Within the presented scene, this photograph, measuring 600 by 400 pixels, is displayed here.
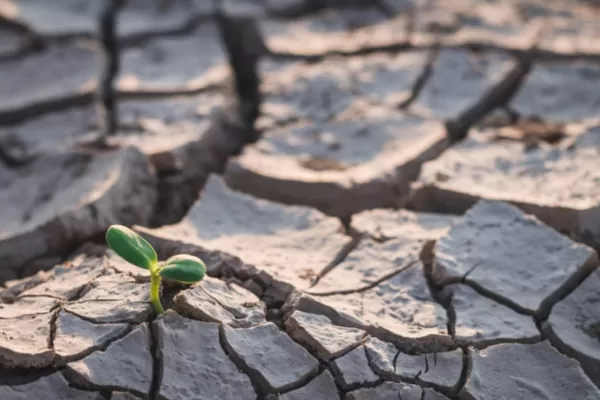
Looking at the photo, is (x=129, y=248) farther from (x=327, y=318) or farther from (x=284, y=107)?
(x=284, y=107)

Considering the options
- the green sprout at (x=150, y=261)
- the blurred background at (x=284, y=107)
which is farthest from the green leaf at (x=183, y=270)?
the blurred background at (x=284, y=107)

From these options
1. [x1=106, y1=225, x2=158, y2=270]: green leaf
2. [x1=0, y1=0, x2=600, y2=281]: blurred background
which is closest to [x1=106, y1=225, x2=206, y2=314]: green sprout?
[x1=106, y1=225, x2=158, y2=270]: green leaf

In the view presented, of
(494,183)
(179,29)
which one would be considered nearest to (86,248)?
(494,183)

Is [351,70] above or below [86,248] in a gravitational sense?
above

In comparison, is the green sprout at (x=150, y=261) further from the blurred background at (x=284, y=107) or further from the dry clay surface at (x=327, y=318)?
the blurred background at (x=284, y=107)

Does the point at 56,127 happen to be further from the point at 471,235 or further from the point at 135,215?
the point at 471,235

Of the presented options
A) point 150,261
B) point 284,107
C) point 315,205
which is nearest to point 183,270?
point 150,261

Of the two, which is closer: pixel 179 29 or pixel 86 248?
pixel 86 248
